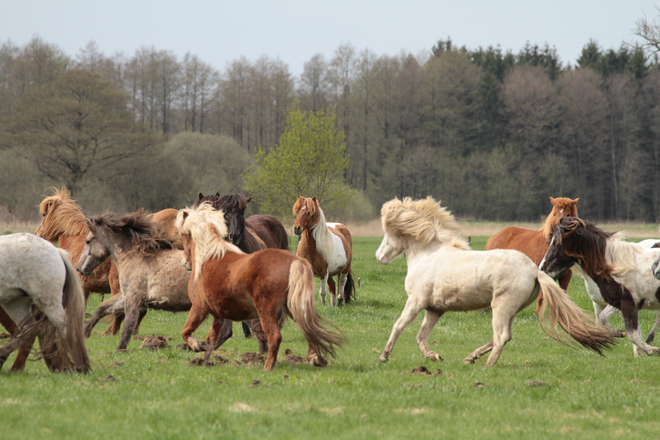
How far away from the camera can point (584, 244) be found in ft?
24.3

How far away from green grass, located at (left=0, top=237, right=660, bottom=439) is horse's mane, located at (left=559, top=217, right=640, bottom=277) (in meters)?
1.20

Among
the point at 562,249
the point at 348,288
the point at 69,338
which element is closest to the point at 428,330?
the point at 562,249

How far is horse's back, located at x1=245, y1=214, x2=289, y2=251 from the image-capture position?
10836 mm

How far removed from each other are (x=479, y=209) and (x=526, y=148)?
769 centimetres

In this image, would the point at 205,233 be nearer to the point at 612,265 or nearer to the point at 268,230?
the point at 268,230

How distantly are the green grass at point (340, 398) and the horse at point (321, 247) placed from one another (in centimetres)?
450

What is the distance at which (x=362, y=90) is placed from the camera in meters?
55.9

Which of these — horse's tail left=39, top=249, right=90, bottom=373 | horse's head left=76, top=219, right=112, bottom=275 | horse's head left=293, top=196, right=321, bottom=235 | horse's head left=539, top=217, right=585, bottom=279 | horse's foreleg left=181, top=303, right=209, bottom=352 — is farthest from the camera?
horse's head left=293, top=196, right=321, bottom=235

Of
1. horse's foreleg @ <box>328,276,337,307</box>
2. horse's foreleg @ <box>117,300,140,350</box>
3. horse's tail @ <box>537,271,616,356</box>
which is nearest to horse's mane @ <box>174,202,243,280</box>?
horse's foreleg @ <box>117,300,140,350</box>

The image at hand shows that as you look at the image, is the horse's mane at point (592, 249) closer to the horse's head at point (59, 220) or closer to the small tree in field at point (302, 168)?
the horse's head at point (59, 220)

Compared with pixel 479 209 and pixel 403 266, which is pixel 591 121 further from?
pixel 403 266

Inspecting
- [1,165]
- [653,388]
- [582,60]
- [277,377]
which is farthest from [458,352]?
[582,60]

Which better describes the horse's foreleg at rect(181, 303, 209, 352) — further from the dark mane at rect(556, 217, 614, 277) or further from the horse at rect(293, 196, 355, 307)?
the horse at rect(293, 196, 355, 307)

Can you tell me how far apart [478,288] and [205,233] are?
315 cm
